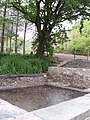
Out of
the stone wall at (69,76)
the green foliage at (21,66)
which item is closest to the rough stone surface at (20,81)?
the green foliage at (21,66)

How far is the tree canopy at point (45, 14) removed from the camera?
9.05 meters

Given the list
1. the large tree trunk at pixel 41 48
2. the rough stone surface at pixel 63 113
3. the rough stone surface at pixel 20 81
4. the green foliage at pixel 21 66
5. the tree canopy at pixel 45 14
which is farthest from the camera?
the large tree trunk at pixel 41 48

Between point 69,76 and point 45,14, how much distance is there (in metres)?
3.33

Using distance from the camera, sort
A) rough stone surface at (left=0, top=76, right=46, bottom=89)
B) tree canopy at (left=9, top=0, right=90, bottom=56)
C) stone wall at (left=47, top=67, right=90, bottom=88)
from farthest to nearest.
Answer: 1. tree canopy at (left=9, top=0, right=90, bottom=56)
2. stone wall at (left=47, top=67, right=90, bottom=88)
3. rough stone surface at (left=0, top=76, right=46, bottom=89)

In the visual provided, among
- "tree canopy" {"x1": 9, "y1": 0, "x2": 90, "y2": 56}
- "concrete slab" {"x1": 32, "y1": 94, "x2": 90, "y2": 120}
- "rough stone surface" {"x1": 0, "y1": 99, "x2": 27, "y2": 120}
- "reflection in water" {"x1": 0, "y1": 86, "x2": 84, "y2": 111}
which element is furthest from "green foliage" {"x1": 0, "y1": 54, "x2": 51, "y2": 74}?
"concrete slab" {"x1": 32, "y1": 94, "x2": 90, "y2": 120}

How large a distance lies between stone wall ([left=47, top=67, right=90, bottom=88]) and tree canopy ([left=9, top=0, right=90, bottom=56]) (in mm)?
1803

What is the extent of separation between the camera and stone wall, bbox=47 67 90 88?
25.0 feet

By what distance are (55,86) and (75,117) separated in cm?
418

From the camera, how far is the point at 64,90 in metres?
6.34

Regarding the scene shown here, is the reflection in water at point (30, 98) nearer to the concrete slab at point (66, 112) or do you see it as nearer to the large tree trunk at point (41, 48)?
the concrete slab at point (66, 112)

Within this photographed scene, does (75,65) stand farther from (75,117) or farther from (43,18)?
(75,117)

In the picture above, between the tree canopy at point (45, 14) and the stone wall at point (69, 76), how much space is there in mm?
1803

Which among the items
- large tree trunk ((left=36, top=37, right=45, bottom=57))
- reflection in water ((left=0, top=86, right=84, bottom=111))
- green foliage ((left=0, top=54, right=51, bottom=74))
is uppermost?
large tree trunk ((left=36, top=37, right=45, bottom=57))

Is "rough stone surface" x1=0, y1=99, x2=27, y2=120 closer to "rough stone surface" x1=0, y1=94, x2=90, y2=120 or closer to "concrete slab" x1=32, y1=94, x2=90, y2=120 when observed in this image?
"rough stone surface" x1=0, y1=94, x2=90, y2=120
